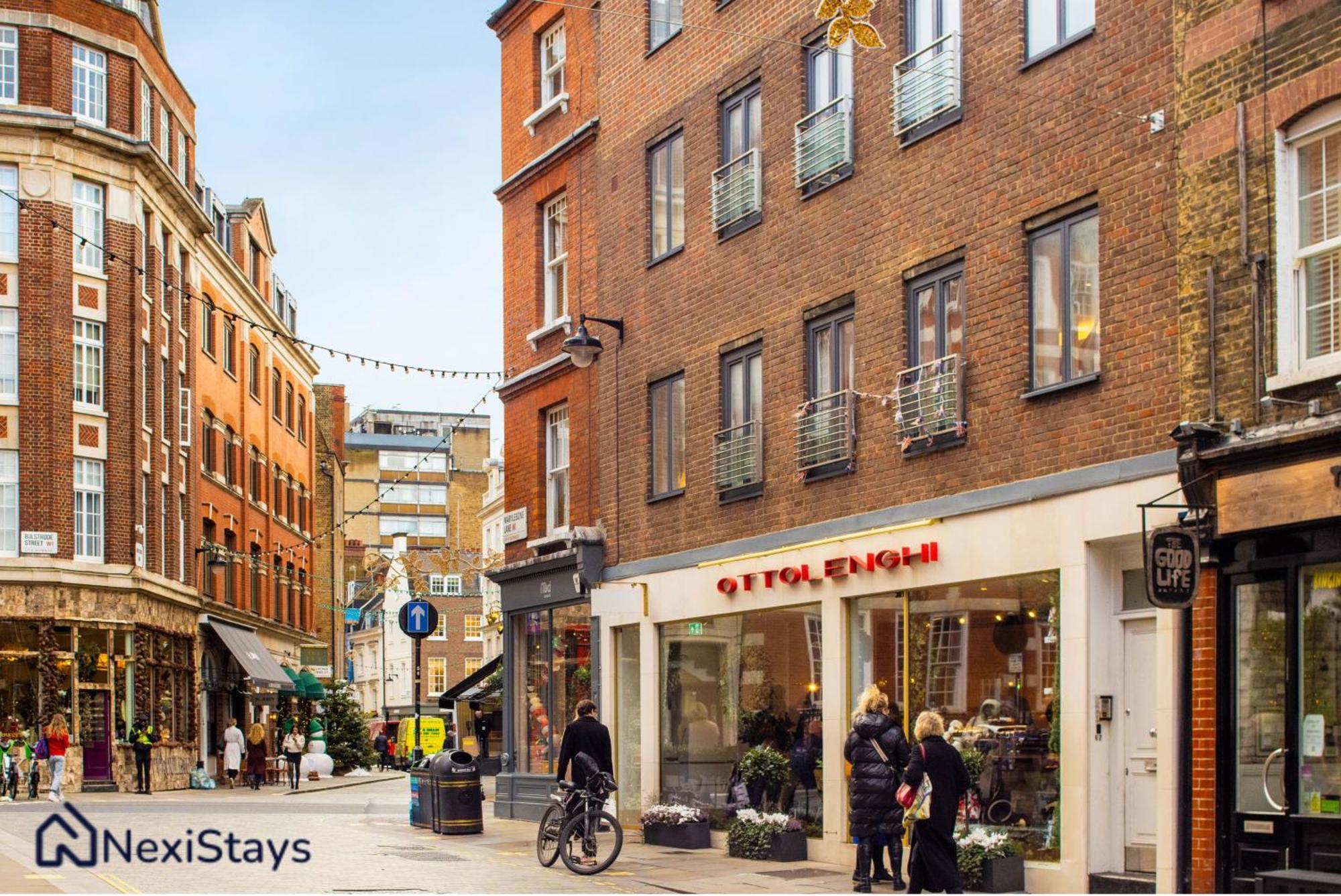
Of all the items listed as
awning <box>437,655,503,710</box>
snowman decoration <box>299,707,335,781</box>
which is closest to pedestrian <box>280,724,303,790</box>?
snowman decoration <box>299,707,335,781</box>

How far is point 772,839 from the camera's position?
18812mm

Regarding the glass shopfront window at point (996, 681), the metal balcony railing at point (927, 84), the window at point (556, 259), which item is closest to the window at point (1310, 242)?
the glass shopfront window at point (996, 681)

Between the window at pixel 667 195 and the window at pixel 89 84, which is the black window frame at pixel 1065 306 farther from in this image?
the window at pixel 89 84

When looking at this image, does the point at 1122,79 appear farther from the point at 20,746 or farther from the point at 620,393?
the point at 20,746

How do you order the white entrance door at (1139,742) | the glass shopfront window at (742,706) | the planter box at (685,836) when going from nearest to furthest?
the white entrance door at (1139,742)
the glass shopfront window at (742,706)
the planter box at (685,836)

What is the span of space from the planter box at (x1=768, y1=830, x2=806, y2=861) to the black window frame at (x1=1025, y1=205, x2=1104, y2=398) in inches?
226

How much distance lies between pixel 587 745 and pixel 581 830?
3.63ft

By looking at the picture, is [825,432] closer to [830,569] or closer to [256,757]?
[830,569]

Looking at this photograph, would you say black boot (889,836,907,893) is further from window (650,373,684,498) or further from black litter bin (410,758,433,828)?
black litter bin (410,758,433,828)

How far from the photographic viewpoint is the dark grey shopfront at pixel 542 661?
83.1 feet

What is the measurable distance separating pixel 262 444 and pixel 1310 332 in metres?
48.8

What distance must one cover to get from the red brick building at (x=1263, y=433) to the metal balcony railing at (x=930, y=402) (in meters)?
3.13

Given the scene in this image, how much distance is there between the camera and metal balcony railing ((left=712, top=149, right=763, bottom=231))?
2080 cm

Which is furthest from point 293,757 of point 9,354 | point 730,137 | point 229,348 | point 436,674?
point 436,674
